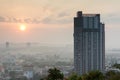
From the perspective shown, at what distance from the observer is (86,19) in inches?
3270

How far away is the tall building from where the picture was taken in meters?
77.2

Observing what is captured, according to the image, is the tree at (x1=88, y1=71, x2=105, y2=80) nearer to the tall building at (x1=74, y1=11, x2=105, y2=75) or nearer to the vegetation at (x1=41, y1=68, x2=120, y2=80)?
the vegetation at (x1=41, y1=68, x2=120, y2=80)

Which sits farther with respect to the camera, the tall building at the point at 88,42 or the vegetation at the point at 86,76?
the tall building at the point at 88,42

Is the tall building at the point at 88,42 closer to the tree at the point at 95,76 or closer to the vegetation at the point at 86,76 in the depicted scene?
the vegetation at the point at 86,76

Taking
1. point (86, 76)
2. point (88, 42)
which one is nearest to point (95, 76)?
point (86, 76)

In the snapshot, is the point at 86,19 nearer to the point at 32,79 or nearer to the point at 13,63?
the point at 13,63

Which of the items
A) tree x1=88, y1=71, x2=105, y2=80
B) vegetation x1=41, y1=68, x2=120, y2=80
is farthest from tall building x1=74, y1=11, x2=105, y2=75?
tree x1=88, y1=71, x2=105, y2=80

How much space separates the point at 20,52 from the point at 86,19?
65.4 ft

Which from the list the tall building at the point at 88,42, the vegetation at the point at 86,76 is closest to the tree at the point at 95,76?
the vegetation at the point at 86,76

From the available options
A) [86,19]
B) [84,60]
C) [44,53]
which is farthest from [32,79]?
[44,53]

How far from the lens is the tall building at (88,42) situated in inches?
3039

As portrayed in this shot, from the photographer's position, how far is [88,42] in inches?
3135

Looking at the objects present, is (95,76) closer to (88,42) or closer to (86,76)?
(86,76)

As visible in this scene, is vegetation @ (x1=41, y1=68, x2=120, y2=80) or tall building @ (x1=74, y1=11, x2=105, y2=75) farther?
tall building @ (x1=74, y1=11, x2=105, y2=75)
